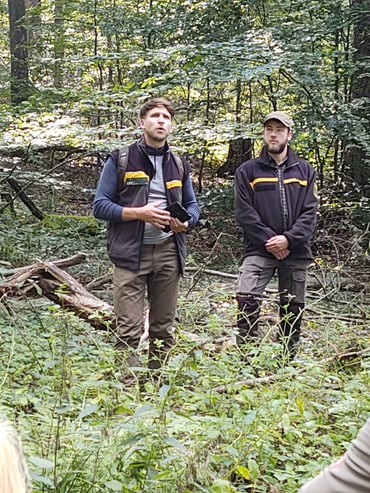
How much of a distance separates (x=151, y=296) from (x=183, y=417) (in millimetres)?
1655

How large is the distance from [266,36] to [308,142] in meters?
1.64

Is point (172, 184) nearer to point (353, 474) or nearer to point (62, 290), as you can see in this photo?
point (62, 290)

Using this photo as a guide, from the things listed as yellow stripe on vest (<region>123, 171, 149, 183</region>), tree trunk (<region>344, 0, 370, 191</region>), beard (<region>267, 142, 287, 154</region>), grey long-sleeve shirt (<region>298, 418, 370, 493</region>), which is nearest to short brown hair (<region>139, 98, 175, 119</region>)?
yellow stripe on vest (<region>123, 171, 149, 183</region>)

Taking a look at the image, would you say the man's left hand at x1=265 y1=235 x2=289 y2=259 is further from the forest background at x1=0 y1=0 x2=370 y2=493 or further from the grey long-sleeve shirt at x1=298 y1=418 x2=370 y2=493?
the grey long-sleeve shirt at x1=298 y1=418 x2=370 y2=493

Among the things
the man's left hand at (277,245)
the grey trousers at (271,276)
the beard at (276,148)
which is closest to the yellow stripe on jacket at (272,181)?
the beard at (276,148)

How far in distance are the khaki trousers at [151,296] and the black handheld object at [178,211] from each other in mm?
204

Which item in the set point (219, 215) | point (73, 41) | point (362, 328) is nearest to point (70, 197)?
point (73, 41)

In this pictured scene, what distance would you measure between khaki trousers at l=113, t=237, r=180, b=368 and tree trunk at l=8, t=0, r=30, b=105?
317 inches

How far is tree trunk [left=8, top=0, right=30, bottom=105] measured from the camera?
11.4 m

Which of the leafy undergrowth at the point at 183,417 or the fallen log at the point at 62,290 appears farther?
the fallen log at the point at 62,290

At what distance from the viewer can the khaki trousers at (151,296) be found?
403 cm

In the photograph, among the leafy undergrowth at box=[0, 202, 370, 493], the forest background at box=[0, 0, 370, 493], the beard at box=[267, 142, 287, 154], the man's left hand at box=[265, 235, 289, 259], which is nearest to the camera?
the leafy undergrowth at box=[0, 202, 370, 493]

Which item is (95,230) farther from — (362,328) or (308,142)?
(362,328)

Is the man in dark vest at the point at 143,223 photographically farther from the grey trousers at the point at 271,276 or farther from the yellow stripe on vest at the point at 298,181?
the yellow stripe on vest at the point at 298,181
